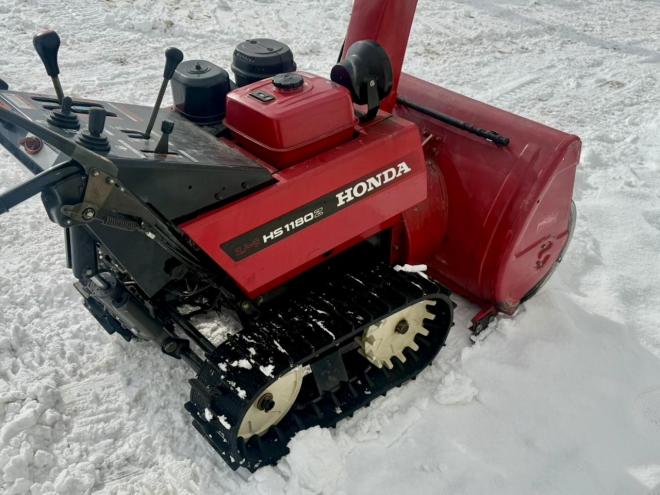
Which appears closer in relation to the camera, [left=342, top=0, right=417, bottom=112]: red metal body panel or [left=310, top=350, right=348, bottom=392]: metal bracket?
[left=310, top=350, right=348, bottom=392]: metal bracket

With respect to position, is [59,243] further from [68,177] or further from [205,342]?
[68,177]

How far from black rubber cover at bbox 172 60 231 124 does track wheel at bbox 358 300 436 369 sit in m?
1.07

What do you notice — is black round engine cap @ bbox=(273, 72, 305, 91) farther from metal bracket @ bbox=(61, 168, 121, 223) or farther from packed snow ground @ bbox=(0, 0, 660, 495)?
packed snow ground @ bbox=(0, 0, 660, 495)

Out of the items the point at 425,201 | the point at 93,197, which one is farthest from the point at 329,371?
the point at 93,197

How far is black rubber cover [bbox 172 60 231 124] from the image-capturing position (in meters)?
2.58

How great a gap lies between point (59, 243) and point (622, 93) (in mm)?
4973

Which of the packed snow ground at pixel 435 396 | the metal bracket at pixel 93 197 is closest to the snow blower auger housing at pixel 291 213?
the metal bracket at pixel 93 197

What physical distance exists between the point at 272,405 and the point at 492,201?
132 centimetres

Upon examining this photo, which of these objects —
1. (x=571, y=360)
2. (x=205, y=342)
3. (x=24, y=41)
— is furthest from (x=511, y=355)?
(x=24, y=41)

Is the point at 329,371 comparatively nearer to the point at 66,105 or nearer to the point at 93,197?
the point at 93,197

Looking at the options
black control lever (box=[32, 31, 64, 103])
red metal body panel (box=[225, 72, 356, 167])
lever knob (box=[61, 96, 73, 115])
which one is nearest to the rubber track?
red metal body panel (box=[225, 72, 356, 167])

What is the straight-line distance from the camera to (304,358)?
7.92 ft

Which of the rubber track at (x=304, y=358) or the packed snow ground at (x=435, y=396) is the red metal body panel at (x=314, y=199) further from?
the packed snow ground at (x=435, y=396)

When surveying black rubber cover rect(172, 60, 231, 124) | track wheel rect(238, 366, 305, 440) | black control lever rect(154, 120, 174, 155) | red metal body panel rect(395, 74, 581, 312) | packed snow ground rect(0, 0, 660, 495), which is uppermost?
black control lever rect(154, 120, 174, 155)
